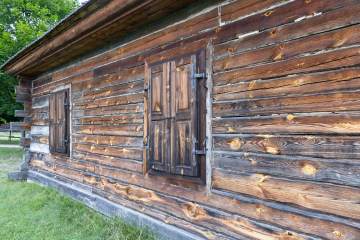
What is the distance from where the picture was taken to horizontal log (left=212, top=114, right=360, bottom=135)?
167 centimetres

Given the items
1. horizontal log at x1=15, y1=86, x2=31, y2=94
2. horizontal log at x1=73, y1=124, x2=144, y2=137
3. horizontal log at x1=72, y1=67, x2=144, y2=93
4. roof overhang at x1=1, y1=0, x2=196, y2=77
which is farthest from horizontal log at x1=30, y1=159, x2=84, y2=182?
roof overhang at x1=1, y1=0, x2=196, y2=77

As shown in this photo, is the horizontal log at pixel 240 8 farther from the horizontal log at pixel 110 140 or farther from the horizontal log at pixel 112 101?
the horizontal log at pixel 110 140

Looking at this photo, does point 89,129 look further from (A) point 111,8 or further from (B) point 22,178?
(B) point 22,178

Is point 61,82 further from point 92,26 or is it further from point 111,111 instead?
point 92,26

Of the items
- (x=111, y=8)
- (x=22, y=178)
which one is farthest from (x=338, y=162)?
(x=22, y=178)

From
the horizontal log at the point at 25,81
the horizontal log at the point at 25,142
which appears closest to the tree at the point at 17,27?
the horizontal log at the point at 25,81

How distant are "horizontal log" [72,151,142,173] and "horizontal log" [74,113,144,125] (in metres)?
0.61

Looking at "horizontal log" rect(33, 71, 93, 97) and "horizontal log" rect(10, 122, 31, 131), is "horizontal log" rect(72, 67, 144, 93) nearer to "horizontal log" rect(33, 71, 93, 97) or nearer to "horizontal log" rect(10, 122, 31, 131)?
"horizontal log" rect(33, 71, 93, 97)

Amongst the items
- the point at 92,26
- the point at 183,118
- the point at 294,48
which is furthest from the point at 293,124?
the point at 92,26

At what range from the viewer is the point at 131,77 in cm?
358

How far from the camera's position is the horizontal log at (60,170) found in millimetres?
4691

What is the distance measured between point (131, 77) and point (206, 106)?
62.7 inches

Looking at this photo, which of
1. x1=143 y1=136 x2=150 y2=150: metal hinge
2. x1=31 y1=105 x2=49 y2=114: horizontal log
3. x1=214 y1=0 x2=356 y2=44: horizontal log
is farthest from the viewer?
x1=31 y1=105 x2=49 y2=114: horizontal log

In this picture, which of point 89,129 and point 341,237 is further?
point 89,129
